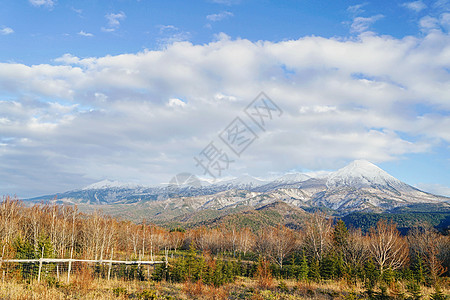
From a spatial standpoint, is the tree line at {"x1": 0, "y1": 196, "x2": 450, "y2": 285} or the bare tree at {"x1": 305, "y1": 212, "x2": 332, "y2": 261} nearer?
the tree line at {"x1": 0, "y1": 196, "x2": 450, "y2": 285}

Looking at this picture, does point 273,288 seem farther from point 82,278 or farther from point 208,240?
point 208,240

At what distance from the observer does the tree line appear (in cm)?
2475

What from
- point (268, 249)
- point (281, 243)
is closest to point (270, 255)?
point (281, 243)

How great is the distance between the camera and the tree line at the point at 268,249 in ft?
81.2

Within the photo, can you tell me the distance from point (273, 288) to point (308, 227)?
28.3 m

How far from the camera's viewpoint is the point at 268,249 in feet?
210

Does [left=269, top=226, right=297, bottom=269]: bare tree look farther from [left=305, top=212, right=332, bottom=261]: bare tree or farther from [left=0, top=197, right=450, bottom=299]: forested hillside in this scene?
[left=305, top=212, right=332, bottom=261]: bare tree

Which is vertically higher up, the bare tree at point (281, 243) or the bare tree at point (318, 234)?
the bare tree at point (318, 234)

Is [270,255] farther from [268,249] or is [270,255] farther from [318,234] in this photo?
[268,249]

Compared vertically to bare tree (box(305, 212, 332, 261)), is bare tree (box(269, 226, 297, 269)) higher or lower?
lower

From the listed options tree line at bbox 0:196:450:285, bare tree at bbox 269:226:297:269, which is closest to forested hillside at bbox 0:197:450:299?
tree line at bbox 0:196:450:285

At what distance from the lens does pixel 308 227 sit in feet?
154

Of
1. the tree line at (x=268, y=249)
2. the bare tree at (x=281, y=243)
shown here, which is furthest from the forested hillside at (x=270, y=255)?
the bare tree at (x=281, y=243)

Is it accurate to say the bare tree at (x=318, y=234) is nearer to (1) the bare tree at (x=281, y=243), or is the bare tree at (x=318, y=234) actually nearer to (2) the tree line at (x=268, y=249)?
(2) the tree line at (x=268, y=249)
